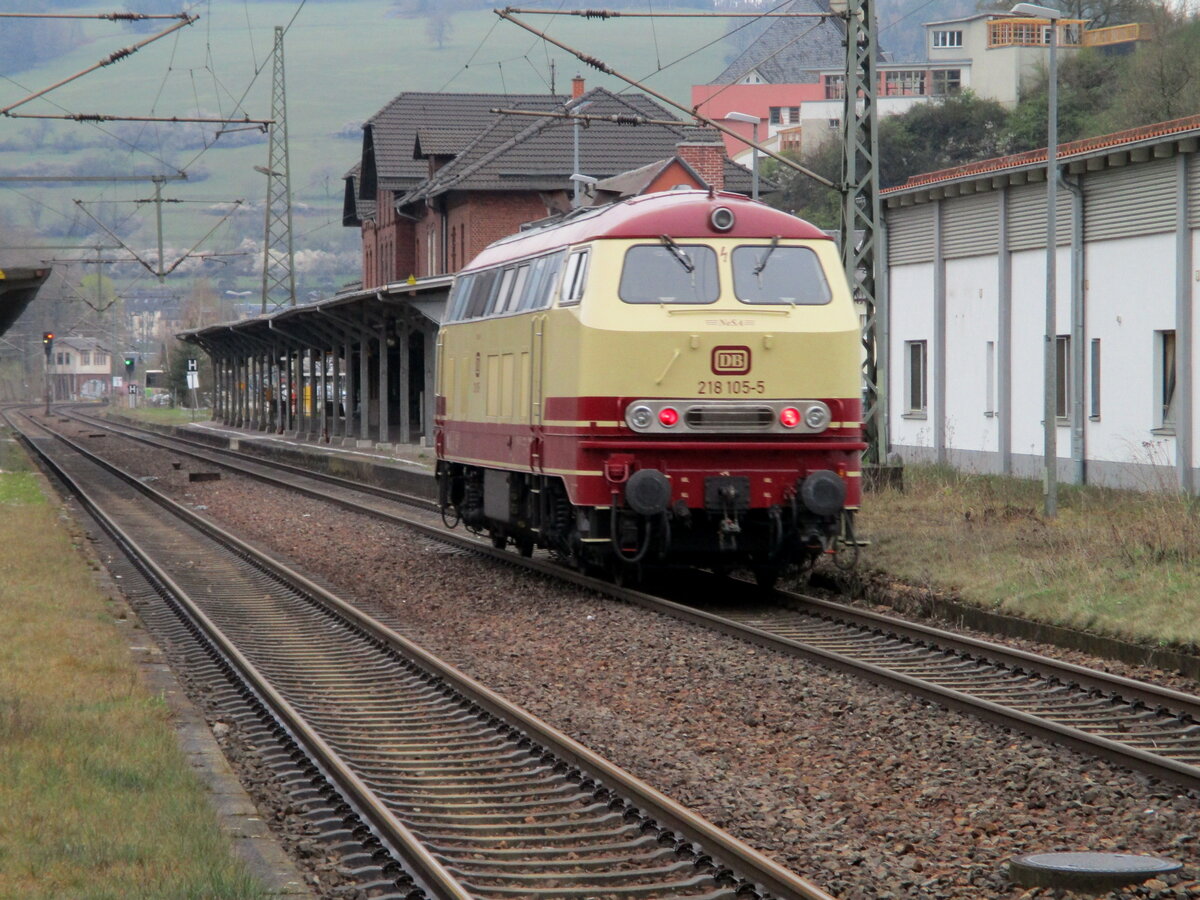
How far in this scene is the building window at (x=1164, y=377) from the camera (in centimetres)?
2342

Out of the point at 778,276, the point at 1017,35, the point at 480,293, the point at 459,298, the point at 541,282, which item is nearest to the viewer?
the point at 778,276

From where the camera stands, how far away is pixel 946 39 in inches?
4783

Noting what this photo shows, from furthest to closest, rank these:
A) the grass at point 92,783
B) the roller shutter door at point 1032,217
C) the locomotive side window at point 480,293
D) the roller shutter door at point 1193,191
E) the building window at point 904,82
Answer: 1. the building window at point 904,82
2. the roller shutter door at point 1032,217
3. the roller shutter door at point 1193,191
4. the locomotive side window at point 480,293
5. the grass at point 92,783

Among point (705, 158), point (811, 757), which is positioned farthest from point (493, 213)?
point (811, 757)

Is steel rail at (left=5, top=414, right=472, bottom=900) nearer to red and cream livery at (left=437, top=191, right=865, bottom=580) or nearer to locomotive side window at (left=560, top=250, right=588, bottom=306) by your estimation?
red and cream livery at (left=437, top=191, right=865, bottom=580)

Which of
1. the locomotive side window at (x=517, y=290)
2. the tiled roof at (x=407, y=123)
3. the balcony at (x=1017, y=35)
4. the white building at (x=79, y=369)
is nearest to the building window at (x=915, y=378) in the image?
the locomotive side window at (x=517, y=290)

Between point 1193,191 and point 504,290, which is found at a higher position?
point 1193,191

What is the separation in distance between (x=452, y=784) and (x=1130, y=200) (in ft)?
62.0

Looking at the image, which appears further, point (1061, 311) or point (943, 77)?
point (943, 77)

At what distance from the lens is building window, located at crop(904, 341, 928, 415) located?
30.8m

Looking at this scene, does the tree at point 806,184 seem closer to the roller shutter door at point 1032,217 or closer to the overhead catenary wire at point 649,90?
the roller shutter door at point 1032,217

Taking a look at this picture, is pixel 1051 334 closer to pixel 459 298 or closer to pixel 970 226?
pixel 459 298

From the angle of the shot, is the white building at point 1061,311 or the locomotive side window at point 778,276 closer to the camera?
the locomotive side window at point 778,276

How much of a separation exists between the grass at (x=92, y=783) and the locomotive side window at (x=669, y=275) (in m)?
5.09
